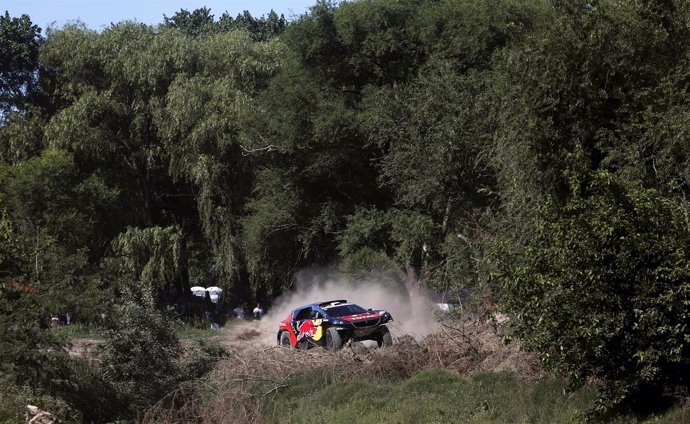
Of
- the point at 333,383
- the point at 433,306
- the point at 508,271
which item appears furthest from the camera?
the point at 433,306

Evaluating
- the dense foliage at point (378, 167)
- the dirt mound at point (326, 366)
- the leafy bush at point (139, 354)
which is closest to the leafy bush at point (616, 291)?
the dense foliage at point (378, 167)

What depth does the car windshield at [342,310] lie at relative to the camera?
28.0 meters

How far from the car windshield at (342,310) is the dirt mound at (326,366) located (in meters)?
2.48

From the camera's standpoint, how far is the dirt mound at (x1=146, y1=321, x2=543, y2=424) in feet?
72.9

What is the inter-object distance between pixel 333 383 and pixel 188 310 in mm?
23032

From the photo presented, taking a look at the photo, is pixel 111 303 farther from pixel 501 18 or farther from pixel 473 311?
pixel 501 18

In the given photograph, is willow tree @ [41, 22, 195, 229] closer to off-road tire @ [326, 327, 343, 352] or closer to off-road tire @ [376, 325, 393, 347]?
off-road tire @ [326, 327, 343, 352]

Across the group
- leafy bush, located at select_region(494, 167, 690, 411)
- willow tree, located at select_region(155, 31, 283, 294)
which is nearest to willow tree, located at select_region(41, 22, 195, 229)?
willow tree, located at select_region(155, 31, 283, 294)

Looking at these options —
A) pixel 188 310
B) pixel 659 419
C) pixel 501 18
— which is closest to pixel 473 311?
pixel 659 419

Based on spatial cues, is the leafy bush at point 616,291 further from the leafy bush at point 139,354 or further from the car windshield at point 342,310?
the leafy bush at point 139,354

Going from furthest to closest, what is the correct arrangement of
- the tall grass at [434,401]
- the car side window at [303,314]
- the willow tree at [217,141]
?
the willow tree at [217,141] → the car side window at [303,314] → the tall grass at [434,401]

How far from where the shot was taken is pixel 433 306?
33781 mm

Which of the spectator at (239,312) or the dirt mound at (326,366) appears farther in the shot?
the spectator at (239,312)

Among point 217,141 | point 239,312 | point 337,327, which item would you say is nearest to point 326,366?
point 337,327
